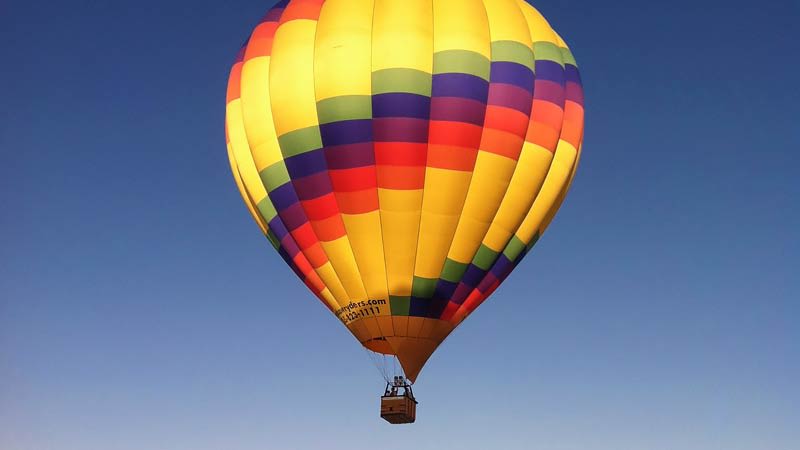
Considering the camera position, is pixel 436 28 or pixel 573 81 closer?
pixel 436 28

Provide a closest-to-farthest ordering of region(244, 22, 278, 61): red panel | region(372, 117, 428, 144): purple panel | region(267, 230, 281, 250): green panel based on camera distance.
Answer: region(372, 117, 428, 144): purple panel → region(244, 22, 278, 61): red panel → region(267, 230, 281, 250): green panel

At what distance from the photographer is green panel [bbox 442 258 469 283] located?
22.0m

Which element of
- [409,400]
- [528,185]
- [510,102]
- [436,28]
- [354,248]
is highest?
[436,28]

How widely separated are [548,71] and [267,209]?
22.9 feet

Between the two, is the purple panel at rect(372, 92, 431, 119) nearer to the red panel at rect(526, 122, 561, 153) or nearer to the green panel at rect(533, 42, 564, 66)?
the red panel at rect(526, 122, 561, 153)

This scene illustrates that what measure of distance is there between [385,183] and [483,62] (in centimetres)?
330

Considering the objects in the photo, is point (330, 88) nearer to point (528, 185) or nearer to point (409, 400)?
point (528, 185)

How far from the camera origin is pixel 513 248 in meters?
22.9

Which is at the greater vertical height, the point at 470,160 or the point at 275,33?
the point at 275,33

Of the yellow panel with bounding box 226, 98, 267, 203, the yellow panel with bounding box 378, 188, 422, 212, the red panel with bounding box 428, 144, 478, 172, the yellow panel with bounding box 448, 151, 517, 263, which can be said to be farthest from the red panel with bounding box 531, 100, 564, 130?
the yellow panel with bounding box 226, 98, 267, 203

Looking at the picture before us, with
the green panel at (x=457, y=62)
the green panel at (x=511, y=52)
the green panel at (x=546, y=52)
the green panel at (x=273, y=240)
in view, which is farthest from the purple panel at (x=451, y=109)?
the green panel at (x=273, y=240)

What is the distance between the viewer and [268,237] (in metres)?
24.0

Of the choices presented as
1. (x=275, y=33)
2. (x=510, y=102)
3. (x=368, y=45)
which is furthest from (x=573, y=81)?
(x=275, y=33)

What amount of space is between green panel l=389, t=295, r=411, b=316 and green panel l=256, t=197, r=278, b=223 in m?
3.42
